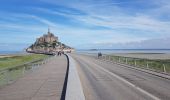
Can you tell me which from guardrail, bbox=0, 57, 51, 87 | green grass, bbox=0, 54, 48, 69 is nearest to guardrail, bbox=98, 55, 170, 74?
guardrail, bbox=0, 57, 51, 87

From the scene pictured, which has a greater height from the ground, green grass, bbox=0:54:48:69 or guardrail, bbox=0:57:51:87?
guardrail, bbox=0:57:51:87

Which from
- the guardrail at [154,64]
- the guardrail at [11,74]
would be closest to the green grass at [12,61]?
the guardrail at [11,74]

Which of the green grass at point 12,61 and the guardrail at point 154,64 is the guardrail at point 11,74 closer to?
the guardrail at point 154,64

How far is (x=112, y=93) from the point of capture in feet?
46.0

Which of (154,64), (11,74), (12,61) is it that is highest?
(154,64)

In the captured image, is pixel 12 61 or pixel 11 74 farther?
pixel 12 61

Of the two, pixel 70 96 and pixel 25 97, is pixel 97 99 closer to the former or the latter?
pixel 70 96

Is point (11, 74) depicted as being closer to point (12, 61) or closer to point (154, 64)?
point (154, 64)

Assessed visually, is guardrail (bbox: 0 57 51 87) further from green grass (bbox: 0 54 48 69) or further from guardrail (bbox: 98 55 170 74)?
green grass (bbox: 0 54 48 69)

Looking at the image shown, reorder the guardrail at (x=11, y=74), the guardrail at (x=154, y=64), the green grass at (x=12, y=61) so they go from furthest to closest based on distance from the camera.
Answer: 1. the green grass at (x=12, y=61)
2. the guardrail at (x=154, y=64)
3. the guardrail at (x=11, y=74)

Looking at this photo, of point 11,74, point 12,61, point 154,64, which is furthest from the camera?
point 12,61

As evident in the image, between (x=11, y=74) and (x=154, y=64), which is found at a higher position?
(x=154, y=64)

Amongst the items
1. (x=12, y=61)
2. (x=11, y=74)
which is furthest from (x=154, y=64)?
(x=12, y=61)

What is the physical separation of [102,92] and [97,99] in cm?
214
